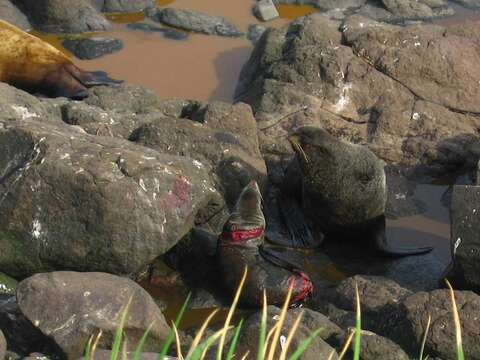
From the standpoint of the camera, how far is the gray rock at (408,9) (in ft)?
40.7

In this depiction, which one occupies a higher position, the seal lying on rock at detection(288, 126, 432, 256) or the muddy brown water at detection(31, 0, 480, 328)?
the seal lying on rock at detection(288, 126, 432, 256)

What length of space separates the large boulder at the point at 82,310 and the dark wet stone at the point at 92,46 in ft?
19.8

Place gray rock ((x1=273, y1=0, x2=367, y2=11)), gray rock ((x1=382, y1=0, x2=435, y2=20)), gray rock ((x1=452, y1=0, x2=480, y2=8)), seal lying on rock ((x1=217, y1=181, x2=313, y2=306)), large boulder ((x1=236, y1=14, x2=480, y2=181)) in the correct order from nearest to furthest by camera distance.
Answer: seal lying on rock ((x1=217, y1=181, x2=313, y2=306)) → large boulder ((x1=236, y1=14, x2=480, y2=181)) → gray rock ((x1=382, y1=0, x2=435, y2=20)) → gray rock ((x1=273, y1=0, x2=367, y2=11)) → gray rock ((x1=452, y1=0, x2=480, y2=8))

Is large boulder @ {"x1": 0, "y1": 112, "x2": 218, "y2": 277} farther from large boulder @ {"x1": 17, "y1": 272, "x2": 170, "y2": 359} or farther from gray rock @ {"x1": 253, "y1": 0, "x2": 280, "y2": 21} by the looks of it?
gray rock @ {"x1": 253, "y1": 0, "x2": 280, "y2": 21}

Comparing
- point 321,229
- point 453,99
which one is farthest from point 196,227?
point 453,99

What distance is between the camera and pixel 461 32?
9719 mm

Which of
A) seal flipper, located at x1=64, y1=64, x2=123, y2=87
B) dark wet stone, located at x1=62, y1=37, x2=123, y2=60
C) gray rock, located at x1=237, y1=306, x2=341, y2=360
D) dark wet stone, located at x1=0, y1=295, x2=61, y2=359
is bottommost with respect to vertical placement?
dark wet stone, located at x1=62, y1=37, x2=123, y2=60

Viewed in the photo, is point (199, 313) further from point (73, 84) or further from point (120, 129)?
point (73, 84)

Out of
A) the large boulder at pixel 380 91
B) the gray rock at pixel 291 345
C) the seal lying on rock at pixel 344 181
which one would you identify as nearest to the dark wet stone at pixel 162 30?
the large boulder at pixel 380 91

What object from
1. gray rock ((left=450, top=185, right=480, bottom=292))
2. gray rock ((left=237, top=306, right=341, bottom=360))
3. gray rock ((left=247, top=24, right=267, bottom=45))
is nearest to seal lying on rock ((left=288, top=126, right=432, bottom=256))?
gray rock ((left=450, top=185, right=480, bottom=292))

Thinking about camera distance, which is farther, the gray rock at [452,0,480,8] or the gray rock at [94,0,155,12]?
the gray rock at [452,0,480,8]

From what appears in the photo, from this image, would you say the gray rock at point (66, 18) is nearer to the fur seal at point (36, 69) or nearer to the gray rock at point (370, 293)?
the fur seal at point (36, 69)

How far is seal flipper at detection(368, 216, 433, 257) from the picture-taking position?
22.7ft

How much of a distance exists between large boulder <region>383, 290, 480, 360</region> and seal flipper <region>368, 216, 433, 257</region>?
4.69 ft
